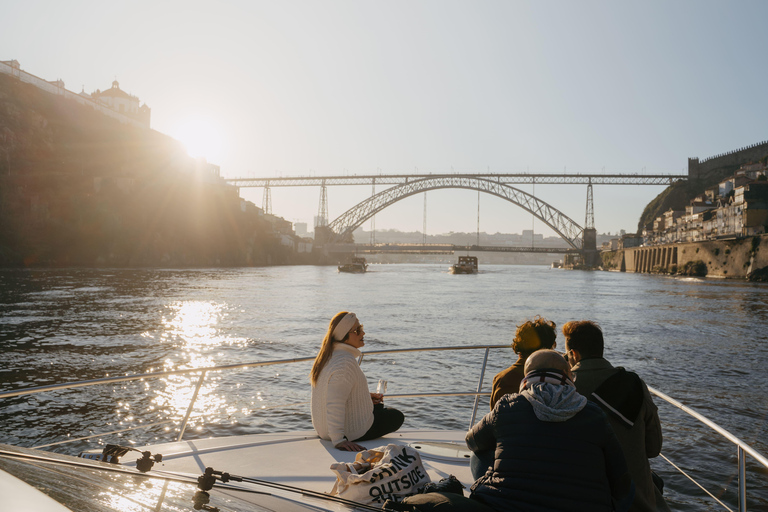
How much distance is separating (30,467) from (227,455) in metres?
1.96

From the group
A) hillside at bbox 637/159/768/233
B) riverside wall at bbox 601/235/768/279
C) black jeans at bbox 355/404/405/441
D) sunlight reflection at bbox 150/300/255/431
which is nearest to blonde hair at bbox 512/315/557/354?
black jeans at bbox 355/404/405/441

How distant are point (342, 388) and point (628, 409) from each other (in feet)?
4.52

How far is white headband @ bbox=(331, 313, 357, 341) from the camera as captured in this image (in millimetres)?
2917

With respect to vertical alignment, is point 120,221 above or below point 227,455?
above

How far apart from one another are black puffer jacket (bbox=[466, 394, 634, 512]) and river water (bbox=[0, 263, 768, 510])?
1.68 metres

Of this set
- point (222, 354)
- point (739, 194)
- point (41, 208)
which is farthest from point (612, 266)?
point (222, 354)

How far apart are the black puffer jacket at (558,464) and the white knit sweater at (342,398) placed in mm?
1191

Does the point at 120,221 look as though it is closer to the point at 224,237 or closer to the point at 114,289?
the point at 224,237

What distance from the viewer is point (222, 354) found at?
41.5 feet

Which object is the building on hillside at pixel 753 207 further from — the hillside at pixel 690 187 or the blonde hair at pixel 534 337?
the blonde hair at pixel 534 337

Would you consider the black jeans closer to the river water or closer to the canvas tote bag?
the river water

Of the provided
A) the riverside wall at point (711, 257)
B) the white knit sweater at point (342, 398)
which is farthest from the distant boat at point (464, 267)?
the white knit sweater at point (342, 398)

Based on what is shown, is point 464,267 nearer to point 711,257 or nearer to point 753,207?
point 711,257

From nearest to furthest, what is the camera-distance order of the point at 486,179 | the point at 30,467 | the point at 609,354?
the point at 30,467
the point at 609,354
the point at 486,179
